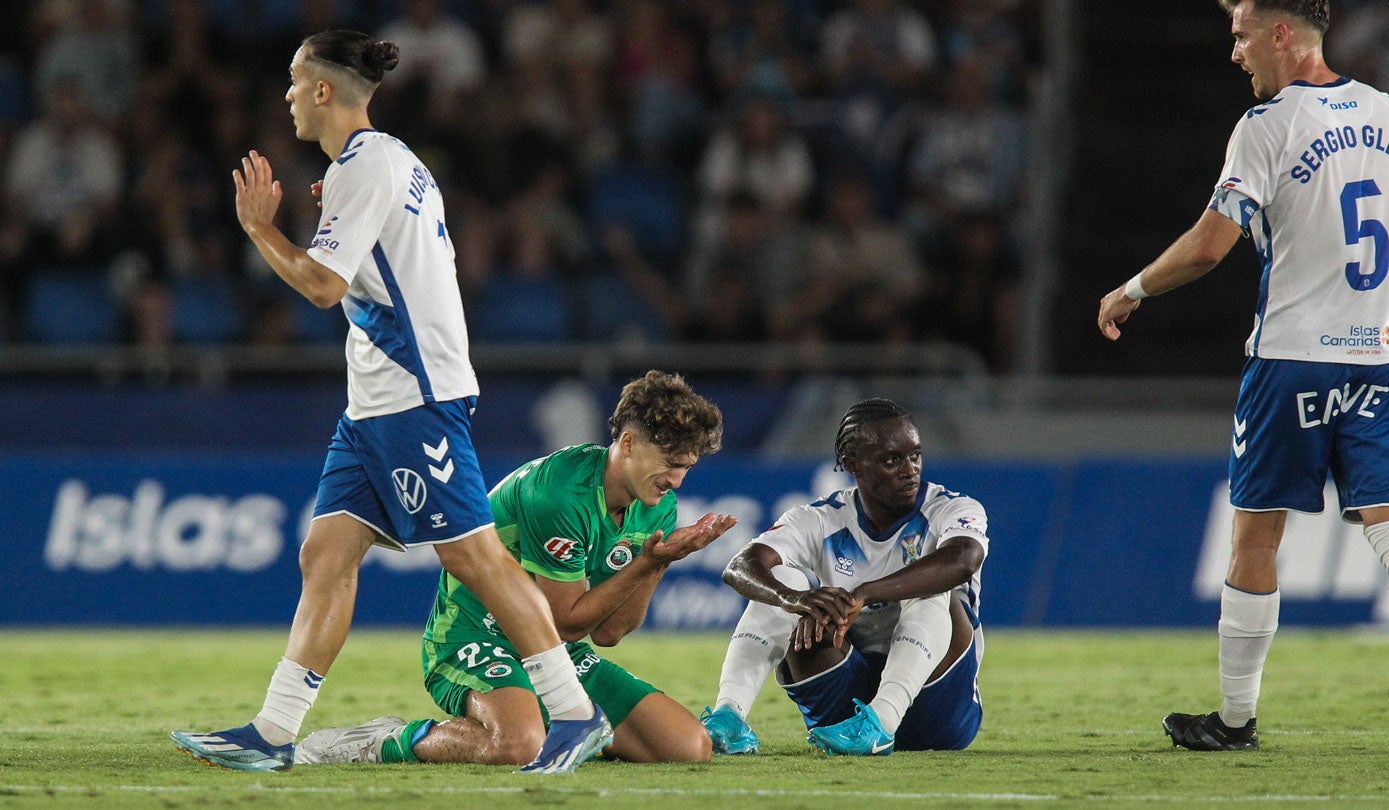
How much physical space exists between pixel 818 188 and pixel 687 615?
183 inches

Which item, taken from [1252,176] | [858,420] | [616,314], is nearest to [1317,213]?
[1252,176]

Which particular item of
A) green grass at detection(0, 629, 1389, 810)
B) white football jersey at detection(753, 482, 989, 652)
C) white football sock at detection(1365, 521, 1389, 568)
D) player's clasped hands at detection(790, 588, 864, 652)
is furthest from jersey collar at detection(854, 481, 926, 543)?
white football sock at detection(1365, 521, 1389, 568)

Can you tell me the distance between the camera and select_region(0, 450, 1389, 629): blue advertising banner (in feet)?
39.0

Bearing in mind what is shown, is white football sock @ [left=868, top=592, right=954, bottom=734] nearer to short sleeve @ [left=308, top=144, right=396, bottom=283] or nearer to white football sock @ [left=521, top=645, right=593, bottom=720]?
white football sock @ [left=521, top=645, right=593, bottom=720]

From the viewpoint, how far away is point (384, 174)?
5598 mm

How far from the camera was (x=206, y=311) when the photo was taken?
13.7 m

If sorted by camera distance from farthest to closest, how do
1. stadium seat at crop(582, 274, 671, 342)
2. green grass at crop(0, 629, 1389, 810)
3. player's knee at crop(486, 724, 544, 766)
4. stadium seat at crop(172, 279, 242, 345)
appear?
stadium seat at crop(582, 274, 671, 342), stadium seat at crop(172, 279, 242, 345), player's knee at crop(486, 724, 544, 766), green grass at crop(0, 629, 1389, 810)

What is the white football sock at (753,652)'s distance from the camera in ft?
20.7

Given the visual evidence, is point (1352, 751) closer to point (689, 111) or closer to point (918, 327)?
point (918, 327)

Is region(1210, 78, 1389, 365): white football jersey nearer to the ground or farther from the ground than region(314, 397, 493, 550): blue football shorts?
farther from the ground

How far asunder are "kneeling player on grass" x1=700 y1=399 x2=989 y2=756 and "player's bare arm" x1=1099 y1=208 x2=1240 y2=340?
33.6 inches

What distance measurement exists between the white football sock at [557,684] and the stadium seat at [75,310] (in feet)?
30.4

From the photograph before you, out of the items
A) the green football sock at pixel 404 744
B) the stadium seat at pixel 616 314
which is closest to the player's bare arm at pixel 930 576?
the green football sock at pixel 404 744

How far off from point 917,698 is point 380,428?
6.93ft
